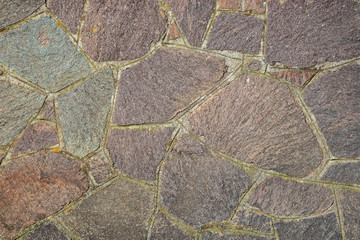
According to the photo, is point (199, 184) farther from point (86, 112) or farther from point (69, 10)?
point (69, 10)

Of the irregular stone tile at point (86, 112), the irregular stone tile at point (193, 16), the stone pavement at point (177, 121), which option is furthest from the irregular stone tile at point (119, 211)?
the irregular stone tile at point (193, 16)

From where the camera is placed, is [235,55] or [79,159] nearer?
[235,55]

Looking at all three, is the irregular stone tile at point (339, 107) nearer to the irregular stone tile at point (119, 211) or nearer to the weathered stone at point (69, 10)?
the irregular stone tile at point (119, 211)

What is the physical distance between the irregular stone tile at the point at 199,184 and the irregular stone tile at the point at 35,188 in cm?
42

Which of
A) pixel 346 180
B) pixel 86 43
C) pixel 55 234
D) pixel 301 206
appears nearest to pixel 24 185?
pixel 55 234

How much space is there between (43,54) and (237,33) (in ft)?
2.90

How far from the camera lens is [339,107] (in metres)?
1.43

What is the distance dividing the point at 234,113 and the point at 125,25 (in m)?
0.63

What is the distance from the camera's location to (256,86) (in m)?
1.47

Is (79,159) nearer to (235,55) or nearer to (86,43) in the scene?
(86,43)

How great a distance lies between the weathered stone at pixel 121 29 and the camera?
150 cm

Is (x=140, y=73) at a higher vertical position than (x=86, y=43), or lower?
lower

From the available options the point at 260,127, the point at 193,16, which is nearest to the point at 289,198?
the point at 260,127

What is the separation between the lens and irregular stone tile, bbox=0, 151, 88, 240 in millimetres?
1600
